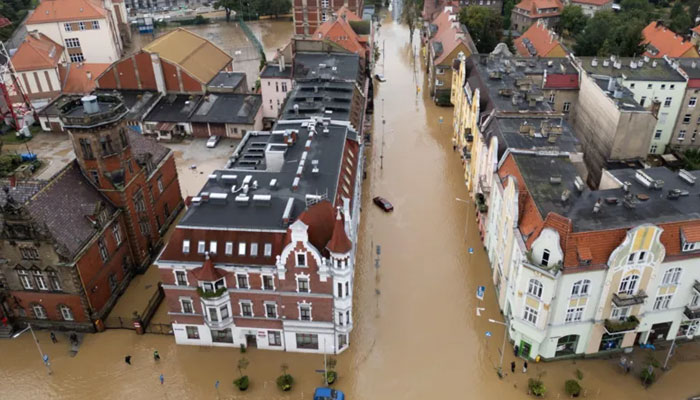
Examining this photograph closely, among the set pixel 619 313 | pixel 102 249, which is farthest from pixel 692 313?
pixel 102 249

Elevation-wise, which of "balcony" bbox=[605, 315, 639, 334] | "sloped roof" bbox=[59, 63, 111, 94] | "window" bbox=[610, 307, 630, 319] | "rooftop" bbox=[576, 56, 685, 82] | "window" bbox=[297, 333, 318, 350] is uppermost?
"rooftop" bbox=[576, 56, 685, 82]

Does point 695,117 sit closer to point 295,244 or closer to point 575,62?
point 575,62

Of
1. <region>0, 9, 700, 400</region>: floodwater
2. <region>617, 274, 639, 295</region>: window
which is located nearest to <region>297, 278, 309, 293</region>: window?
<region>0, 9, 700, 400</region>: floodwater

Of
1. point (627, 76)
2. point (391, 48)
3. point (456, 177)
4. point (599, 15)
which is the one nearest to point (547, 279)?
point (456, 177)

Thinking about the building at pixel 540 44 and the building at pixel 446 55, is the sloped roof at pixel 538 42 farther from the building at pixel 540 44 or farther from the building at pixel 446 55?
the building at pixel 446 55

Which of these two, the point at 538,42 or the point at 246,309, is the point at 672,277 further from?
the point at 538,42

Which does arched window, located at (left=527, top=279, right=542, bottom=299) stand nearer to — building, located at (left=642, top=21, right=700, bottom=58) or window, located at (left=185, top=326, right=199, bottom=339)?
window, located at (left=185, top=326, right=199, bottom=339)
